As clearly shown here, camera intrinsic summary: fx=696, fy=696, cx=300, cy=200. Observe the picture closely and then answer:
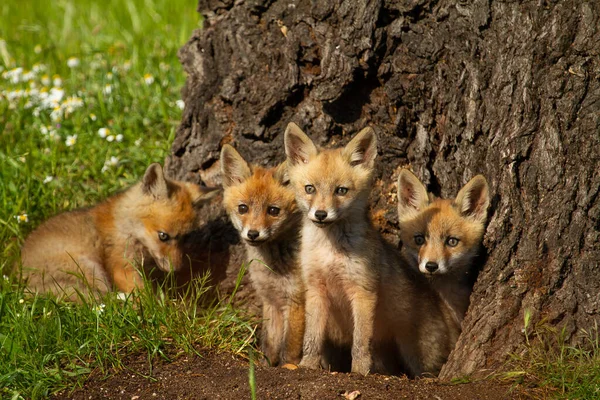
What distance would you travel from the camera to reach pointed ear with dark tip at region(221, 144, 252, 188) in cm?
474

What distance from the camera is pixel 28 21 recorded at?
9078mm

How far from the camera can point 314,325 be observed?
4488 millimetres

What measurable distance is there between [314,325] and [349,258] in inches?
19.8

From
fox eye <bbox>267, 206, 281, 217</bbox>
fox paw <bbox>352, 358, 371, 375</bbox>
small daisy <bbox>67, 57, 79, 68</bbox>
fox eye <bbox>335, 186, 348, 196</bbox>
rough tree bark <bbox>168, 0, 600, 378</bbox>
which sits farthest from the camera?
small daisy <bbox>67, 57, 79, 68</bbox>

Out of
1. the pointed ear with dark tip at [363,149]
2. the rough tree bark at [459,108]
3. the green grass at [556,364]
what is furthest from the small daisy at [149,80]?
the green grass at [556,364]

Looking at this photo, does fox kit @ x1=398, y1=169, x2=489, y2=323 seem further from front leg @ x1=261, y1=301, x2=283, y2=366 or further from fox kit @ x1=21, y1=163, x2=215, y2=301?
fox kit @ x1=21, y1=163, x2=215, y2=301

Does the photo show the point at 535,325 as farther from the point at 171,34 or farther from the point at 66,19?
the point at 66,19

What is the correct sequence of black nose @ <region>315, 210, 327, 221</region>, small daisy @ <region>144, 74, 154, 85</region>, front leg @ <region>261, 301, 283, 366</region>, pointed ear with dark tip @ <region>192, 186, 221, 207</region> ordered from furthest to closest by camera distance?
small daisy @ <region>144, 74, 154, 85</region> < pointed ear with dark tip @ <region>192, 186, 221, 207</region> < front leg @ <region>261, 301, 283, 366</region> < black nose @ <region>315, 210, 327, 221</region>

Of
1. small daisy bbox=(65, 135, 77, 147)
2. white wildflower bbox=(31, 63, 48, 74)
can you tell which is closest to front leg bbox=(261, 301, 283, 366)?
small daisy bbox=(65, 135, 77, 147)

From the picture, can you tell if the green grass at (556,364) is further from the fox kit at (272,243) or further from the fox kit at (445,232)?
the fox kit at (272,243)

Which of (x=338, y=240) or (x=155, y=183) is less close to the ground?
(x=155, y=183)

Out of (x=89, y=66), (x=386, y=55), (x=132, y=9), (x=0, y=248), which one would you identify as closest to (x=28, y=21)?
(x=132, y=9)

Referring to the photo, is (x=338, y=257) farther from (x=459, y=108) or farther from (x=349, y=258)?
(x=459, y=108)

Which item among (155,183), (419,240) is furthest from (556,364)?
(155,183)
